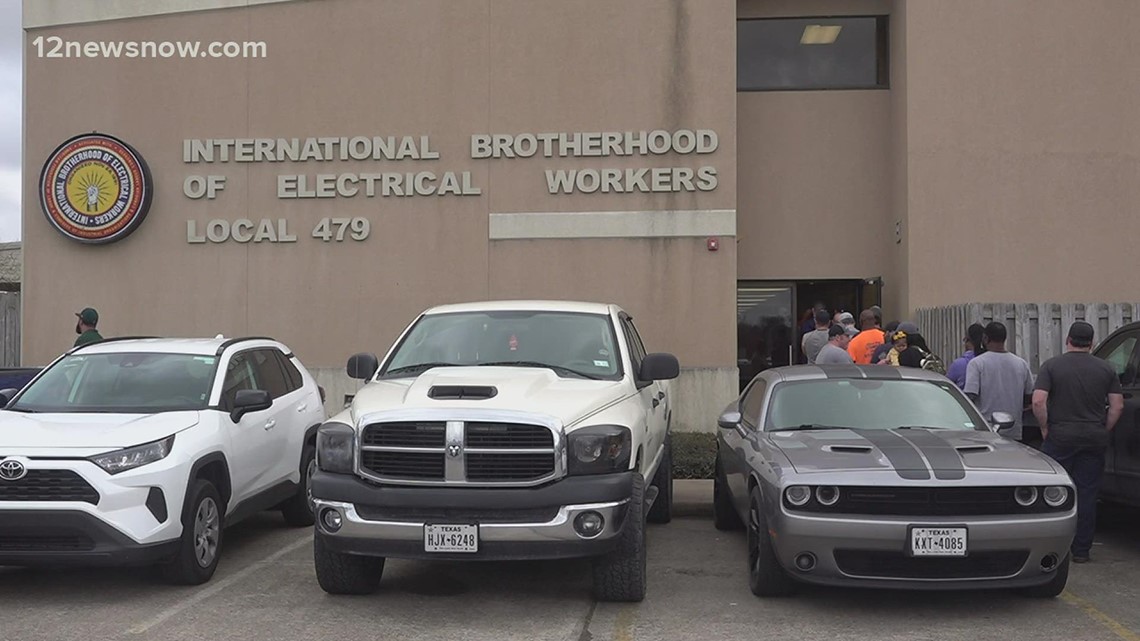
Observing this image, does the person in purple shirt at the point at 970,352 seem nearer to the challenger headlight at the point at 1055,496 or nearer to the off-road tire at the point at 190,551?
the challenger headlight at the point at 1055,496

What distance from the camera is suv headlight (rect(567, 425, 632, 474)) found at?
20.1 ft

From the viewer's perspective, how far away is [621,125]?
1542cm

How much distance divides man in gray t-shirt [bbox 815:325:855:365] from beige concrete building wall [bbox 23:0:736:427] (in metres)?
3.60

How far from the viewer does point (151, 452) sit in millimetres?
6859

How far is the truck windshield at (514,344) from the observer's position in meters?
7.40

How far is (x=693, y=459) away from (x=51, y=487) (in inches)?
279

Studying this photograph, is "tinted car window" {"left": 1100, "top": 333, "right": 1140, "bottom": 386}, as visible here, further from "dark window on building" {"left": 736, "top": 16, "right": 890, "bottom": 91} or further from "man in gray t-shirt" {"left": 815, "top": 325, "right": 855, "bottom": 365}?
"dark window on building" {"left": 736, "top": 16, "right": 890, "bottom": 91}

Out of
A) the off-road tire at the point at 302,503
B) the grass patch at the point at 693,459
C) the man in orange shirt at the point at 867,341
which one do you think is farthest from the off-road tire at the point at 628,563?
the man in orange shirt at the point at 867,341

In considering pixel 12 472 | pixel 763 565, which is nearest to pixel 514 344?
pixel 763 565

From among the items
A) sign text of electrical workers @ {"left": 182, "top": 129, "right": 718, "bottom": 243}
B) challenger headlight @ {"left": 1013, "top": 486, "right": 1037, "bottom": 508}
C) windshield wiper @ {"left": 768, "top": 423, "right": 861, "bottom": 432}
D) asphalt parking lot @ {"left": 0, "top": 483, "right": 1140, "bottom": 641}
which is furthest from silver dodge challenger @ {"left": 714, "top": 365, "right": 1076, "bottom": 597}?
sign text of electrical workers @ {"left": 182, "top": 129, "right": 718, "bottom": 243}

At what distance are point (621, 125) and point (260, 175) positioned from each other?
17.9ft

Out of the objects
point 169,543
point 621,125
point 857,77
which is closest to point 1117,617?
point 169,543

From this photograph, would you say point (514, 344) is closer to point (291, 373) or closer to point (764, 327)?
point (291, 373)

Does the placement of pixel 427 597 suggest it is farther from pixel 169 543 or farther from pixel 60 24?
pixel 60 24
